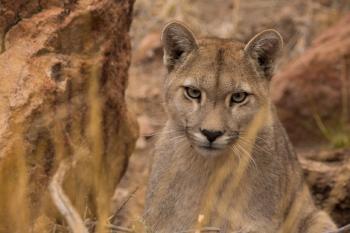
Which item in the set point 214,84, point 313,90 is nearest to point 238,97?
point 214,84

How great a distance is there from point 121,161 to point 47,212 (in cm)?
118

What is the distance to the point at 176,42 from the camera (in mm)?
8016

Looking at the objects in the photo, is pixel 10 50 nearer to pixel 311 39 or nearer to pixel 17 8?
pixel 17 8

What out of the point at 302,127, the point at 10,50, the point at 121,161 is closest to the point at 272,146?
the point at 121,161

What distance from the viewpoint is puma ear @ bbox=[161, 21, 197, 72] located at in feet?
25.9

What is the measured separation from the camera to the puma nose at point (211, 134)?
7223 mm

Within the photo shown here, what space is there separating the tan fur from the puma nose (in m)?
0.26

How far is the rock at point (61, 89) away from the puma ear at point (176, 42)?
611mm

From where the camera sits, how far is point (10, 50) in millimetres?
7801

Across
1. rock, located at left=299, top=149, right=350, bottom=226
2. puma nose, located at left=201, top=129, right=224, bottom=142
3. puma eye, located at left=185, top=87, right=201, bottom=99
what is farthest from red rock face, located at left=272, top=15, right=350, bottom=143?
puma nose, located at left=201, top=129, right=224, bottom=142

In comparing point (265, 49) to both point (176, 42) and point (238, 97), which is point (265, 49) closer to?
point (238, 97)

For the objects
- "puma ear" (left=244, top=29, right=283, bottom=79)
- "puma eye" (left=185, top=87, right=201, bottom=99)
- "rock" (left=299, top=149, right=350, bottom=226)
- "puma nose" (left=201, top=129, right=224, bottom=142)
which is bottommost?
"rock" (left=299, top=149, right=350, bottom=226)

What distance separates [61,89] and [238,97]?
148 centimetres

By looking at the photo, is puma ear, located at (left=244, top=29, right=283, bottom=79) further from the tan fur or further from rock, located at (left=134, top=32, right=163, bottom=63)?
rock, located at (left=134, top=32, right=163, bottom=63)
